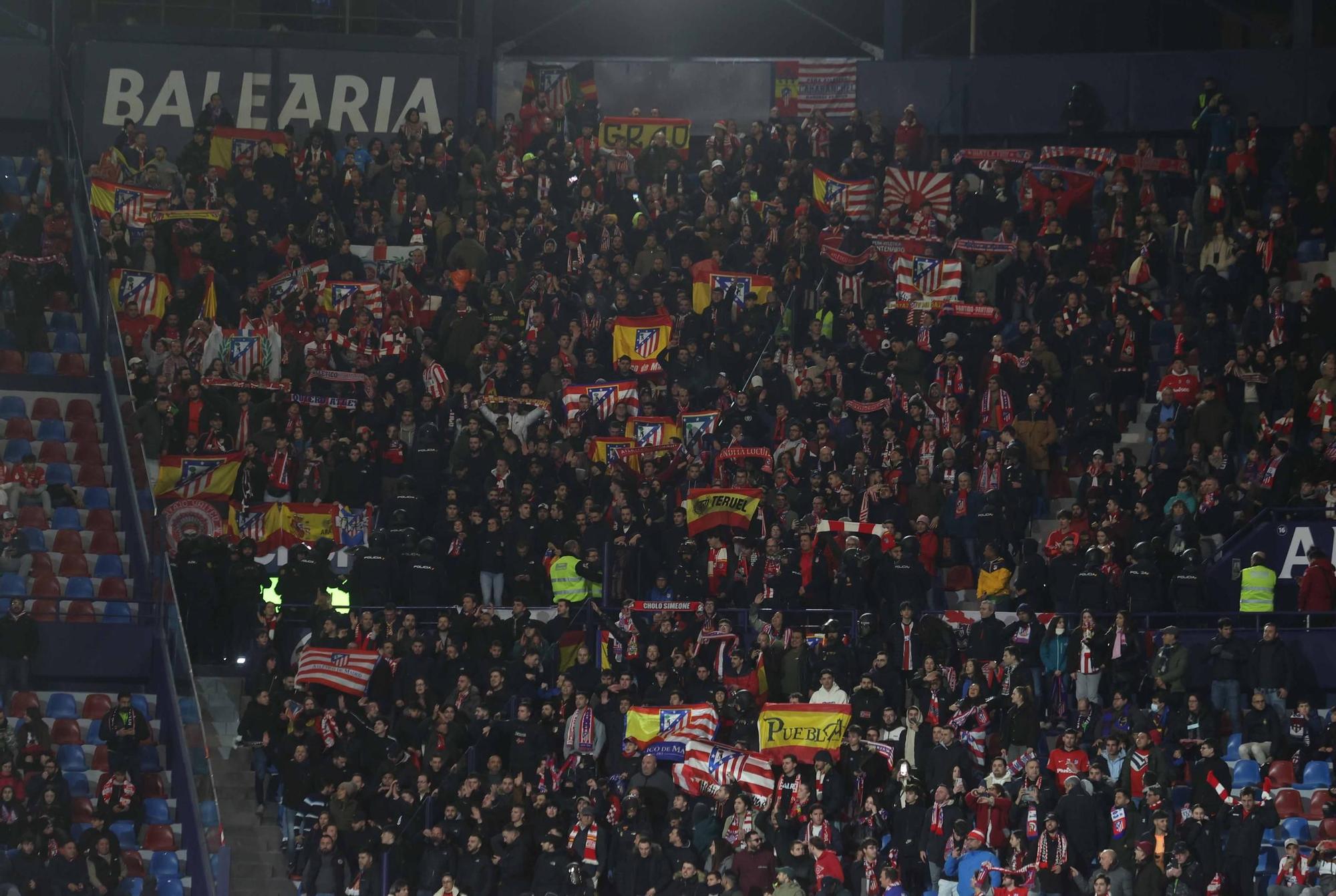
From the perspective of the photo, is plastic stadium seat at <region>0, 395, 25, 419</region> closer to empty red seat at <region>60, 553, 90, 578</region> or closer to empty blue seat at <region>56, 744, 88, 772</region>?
empty red seat at <region>60, 553, 90, 578</region>

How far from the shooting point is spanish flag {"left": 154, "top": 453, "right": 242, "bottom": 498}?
28906 mm

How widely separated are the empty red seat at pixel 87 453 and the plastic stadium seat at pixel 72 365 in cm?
128

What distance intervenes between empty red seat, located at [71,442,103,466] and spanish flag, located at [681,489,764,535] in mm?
8053

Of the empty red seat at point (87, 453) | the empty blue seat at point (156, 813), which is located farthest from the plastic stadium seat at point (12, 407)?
the empty blue seat at point (156, 813)

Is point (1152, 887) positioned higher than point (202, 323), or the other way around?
point (202, 323)

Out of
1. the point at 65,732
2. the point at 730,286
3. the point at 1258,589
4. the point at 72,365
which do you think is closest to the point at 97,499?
the point at 72,365

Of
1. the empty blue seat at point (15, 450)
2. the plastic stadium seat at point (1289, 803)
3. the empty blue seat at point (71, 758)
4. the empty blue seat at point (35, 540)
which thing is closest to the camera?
the plastic stadium seat at point (1289, 803)

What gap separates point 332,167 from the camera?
34.4 meters

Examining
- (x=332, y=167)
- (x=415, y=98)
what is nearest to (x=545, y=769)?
(x=332, y=167)

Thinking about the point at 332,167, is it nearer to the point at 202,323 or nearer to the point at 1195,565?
the point at 202,323

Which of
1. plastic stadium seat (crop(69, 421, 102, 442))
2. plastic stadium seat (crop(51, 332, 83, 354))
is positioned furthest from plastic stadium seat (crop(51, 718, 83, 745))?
plastic stadium seat (crop(51, 332, 83, 354))

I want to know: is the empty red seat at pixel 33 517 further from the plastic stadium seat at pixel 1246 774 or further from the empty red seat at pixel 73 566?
the plastic stadium seat at pixel 1246 774

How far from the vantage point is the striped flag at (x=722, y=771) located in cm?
2442

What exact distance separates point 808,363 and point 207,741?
9.48 meters
